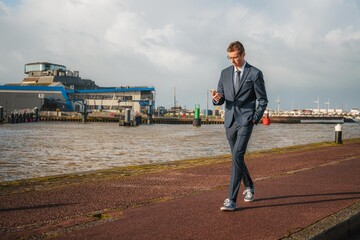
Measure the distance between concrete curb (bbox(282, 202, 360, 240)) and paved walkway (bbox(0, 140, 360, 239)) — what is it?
0.01 m

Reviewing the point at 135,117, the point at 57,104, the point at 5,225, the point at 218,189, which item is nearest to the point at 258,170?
the point at 218,189

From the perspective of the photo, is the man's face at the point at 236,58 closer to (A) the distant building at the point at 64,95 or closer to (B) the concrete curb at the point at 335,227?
(B) the concrete curb at the point at 335,227

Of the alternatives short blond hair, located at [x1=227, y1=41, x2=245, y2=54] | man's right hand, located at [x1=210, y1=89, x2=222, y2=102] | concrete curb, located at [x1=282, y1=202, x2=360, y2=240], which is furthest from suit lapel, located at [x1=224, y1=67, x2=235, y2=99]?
concrete curb, located at [x1=282, y1=202, x2=360, y2=240]

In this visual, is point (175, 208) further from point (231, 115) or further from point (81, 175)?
point (81, 175)

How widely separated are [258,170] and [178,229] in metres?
5.42

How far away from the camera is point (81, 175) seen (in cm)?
870

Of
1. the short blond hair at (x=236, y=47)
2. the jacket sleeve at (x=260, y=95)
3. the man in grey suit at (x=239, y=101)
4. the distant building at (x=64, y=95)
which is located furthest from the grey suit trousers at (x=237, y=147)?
Result: the distant building at (x=64, y=95)

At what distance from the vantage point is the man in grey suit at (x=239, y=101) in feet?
16.9

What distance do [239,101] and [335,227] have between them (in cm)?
184

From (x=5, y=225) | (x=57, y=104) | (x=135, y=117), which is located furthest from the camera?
(x=57, y=104)

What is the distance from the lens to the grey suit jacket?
5172 millimetres

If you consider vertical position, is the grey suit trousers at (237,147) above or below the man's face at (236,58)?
below

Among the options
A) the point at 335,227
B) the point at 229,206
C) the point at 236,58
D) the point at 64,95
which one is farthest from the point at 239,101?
the point at 64,95

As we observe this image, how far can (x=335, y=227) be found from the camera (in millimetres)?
4191
